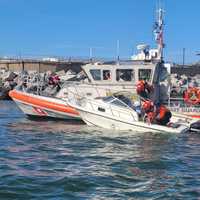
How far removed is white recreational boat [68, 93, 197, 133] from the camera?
20438mm

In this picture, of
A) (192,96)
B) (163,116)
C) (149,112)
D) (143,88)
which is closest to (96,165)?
(163,116)

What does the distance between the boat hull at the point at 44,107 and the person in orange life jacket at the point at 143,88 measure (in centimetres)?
277

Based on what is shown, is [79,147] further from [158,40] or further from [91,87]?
[158,40]

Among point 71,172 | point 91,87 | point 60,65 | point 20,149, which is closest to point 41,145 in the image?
point 20,149

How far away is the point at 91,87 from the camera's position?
25203 mm

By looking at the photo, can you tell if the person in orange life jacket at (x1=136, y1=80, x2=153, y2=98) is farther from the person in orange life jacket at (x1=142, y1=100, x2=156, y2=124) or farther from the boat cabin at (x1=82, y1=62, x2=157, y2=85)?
the person in orange life jacket at (x1=142, y1=100, x2=156, y2=124)

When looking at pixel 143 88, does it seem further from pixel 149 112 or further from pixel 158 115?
pixel 158 115

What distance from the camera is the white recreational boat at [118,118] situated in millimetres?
20438

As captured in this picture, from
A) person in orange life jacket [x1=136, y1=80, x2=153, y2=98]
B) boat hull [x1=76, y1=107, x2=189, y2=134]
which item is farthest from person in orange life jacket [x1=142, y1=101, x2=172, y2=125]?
person in orange life jacket [x1=136, y1=80, x2=153, y2=98]

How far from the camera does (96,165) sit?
13758 millimetres

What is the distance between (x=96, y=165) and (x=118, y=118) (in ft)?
24.0

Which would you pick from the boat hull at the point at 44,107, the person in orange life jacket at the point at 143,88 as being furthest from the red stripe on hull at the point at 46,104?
the person in orange life jacket at the point at 143,88

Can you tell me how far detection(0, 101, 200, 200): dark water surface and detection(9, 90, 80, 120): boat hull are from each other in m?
3.17

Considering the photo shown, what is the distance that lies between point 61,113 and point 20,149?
879 centimetres
